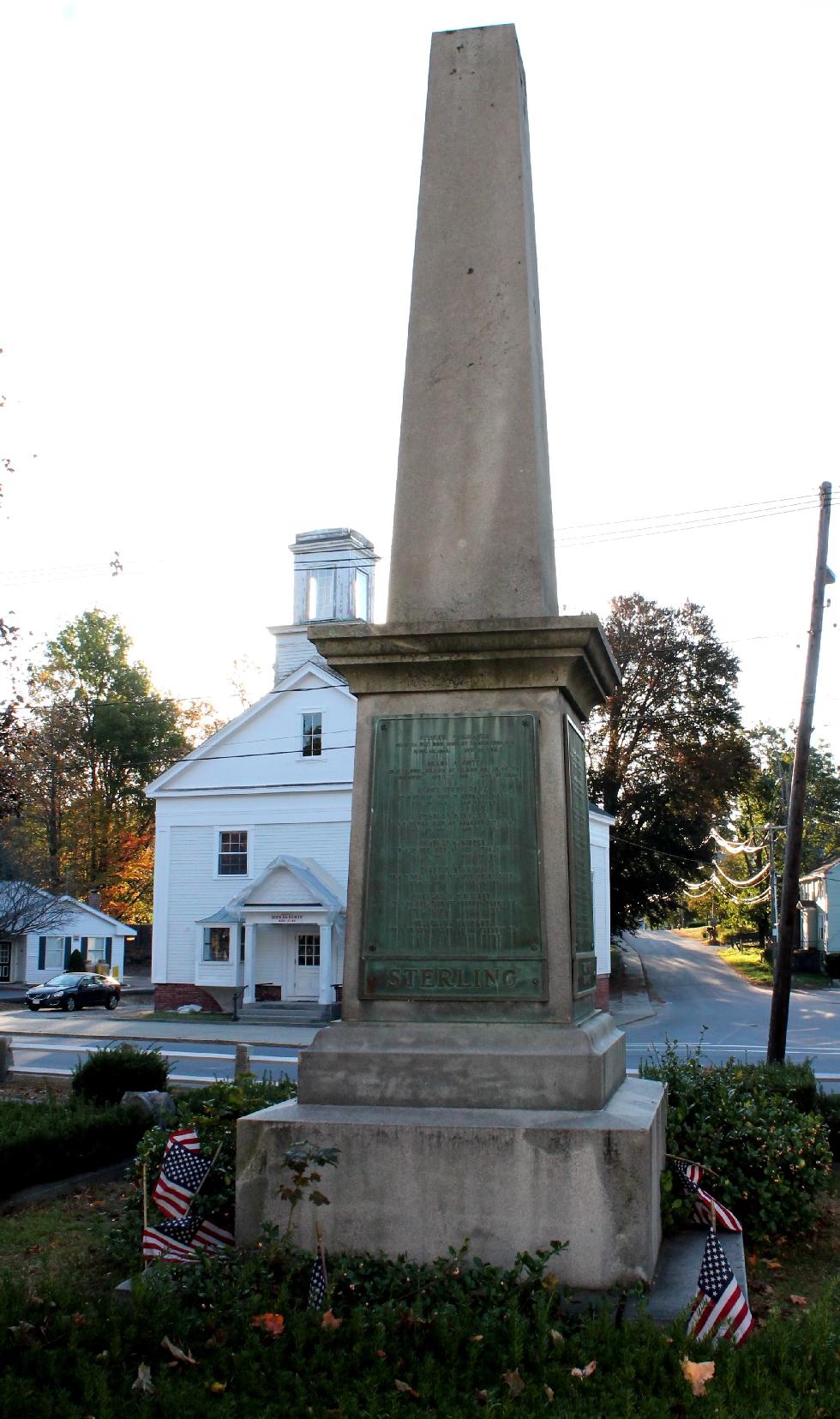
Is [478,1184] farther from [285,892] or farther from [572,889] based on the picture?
[285,892]

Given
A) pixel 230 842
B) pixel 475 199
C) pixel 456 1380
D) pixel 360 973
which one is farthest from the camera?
pixel 230 842

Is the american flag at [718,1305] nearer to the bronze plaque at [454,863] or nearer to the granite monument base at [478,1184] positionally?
the granite monument base at [478,1184]

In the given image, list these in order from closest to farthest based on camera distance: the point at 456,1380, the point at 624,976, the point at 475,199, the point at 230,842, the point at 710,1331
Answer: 1. the point at 456,1380
2. the point at 710,1331
3. the point at 475,199
4. the point at 230,842
5. the point at 624,976

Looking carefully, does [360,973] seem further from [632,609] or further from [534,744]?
[632,609]

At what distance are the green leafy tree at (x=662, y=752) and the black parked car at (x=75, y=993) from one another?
58.3 ft

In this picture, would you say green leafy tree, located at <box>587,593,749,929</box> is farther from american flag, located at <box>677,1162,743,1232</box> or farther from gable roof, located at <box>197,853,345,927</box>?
american flag, located at <box>677,1162,743,1232</box>

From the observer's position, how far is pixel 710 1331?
4.67 m

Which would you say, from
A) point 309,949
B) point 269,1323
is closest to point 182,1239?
point 269,1323

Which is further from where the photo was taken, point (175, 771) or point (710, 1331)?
point (175, 771)

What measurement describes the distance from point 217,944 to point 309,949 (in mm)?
2709

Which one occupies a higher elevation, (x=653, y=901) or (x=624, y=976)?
(x=653, y=901)

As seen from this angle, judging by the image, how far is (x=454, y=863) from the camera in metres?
6.16

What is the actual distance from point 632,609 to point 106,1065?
3849cm

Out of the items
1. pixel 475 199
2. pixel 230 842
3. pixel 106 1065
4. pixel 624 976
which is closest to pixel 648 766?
pixel 624 976
